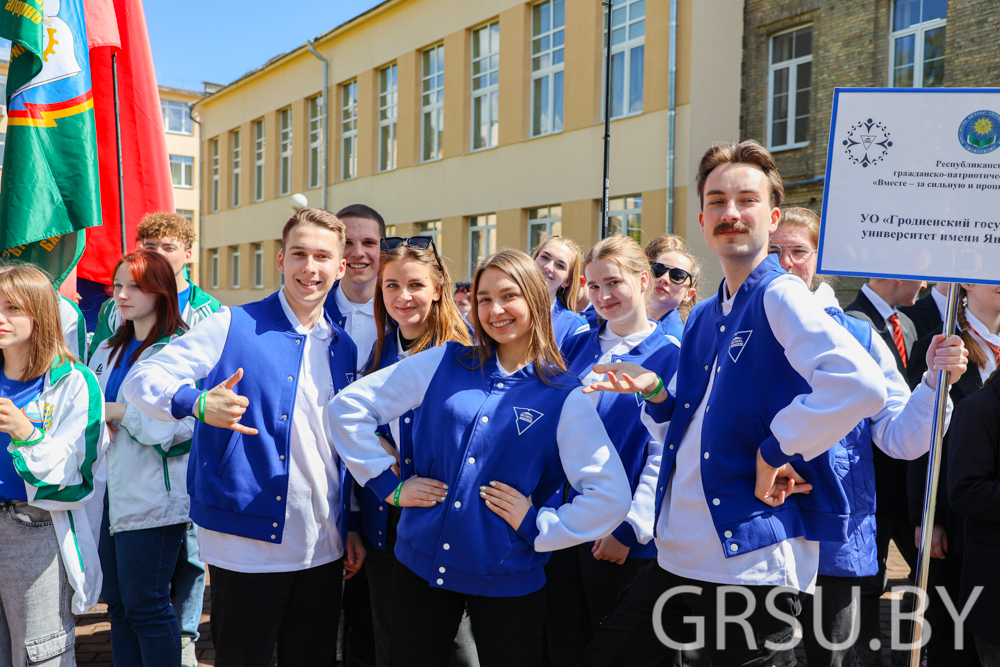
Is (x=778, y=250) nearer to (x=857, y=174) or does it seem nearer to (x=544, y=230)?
(x=857, y=174)

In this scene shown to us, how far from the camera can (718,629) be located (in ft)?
7.69

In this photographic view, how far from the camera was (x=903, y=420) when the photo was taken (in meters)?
2.64

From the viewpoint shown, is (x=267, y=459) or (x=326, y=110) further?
(x=326, y=110)

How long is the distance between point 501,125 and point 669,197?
5.78 m

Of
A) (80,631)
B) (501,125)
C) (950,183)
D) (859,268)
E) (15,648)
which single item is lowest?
(80,631)

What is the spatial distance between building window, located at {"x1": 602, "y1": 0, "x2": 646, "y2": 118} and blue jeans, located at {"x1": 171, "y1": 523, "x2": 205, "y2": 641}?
557 inches

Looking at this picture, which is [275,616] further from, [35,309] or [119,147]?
[119,147]

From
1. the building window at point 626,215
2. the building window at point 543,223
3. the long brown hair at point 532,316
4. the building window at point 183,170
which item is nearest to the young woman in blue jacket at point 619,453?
the long brown hair at point 532,316

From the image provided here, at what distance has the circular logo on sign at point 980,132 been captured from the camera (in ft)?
8.13

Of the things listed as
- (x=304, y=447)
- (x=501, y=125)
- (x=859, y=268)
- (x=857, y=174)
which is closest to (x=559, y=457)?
(x=304, y=447)

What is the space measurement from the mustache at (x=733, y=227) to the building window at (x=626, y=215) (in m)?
13.6

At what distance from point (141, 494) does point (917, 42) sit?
534 inches

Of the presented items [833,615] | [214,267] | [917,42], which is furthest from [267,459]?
[214,267]

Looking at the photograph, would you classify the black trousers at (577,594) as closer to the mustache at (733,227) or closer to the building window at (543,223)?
the mustache at (733,227)
